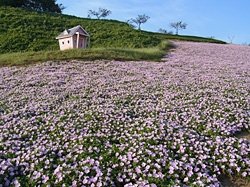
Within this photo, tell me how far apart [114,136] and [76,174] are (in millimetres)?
2104

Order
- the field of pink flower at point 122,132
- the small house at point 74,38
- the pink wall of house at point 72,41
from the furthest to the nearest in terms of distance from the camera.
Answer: the pink wall of house at point 72,41, the small house at point 74,38, the field of pink flower at point 122,132

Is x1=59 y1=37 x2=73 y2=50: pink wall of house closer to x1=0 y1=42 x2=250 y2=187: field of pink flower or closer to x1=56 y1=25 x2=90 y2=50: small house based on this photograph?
x1=56 y1=25 x2=90 y2=50: small house

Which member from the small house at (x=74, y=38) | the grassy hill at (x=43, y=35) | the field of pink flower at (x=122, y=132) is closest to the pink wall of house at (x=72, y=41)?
the small house at (x=74, y=38)

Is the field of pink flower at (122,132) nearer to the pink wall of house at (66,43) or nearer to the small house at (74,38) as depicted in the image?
the small house at (74,38)

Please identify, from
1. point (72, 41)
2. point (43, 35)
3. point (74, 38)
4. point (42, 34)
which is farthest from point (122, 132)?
point (42, 34)

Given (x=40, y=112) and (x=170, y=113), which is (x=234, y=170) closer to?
(x=170, y=113)

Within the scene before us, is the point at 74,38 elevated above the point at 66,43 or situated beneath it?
elevated above

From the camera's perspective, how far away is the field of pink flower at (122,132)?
4508 mm

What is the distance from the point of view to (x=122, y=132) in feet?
21.2

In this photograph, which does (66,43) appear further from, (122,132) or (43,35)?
(122,132)

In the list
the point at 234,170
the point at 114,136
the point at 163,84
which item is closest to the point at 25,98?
the point at 114,136

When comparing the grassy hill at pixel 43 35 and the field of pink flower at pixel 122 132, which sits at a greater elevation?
the grassy hill at pixel 43 35

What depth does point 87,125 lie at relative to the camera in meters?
6.70

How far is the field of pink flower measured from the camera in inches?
177
